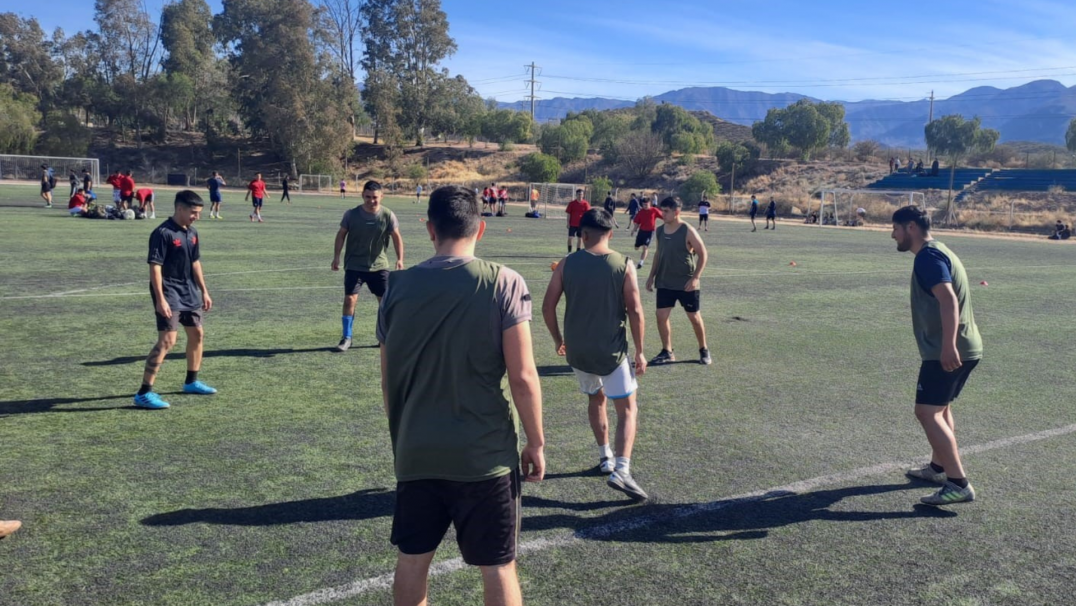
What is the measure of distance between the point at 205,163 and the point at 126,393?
279ft

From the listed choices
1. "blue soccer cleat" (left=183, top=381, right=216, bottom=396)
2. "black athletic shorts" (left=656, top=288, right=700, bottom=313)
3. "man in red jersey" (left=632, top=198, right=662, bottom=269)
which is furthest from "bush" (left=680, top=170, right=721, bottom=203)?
"blue soccer cleat" (left=183, top=381, right=216, bottom=396)

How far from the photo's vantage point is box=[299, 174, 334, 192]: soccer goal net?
242 feet

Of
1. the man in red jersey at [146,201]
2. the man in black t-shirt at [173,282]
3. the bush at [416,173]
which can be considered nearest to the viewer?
the man in black t-shirt at [173,282]

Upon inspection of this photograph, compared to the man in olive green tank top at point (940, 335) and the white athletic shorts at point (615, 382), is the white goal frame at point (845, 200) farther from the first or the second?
the white athletic shorts at point (615, 382)

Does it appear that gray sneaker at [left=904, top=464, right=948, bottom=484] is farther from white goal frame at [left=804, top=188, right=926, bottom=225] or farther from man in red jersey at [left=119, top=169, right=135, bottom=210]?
white goal frame at [left=804, top=188, right=926, bottom=225]

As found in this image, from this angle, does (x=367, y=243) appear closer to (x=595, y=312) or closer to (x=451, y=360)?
(x=595, y=312)

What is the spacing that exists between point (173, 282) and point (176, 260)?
19 cm

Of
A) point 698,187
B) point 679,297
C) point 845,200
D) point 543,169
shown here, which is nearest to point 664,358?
point 679,297

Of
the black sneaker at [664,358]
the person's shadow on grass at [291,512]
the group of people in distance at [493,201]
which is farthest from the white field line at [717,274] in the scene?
the group of people in distance at [493,201]

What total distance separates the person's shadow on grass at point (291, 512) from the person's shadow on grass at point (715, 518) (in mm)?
982

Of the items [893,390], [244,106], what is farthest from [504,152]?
[893,390]

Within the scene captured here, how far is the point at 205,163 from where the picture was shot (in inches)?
3366

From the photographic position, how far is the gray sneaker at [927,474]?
588cm

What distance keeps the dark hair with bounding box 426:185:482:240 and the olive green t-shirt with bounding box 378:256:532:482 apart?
10 cm
